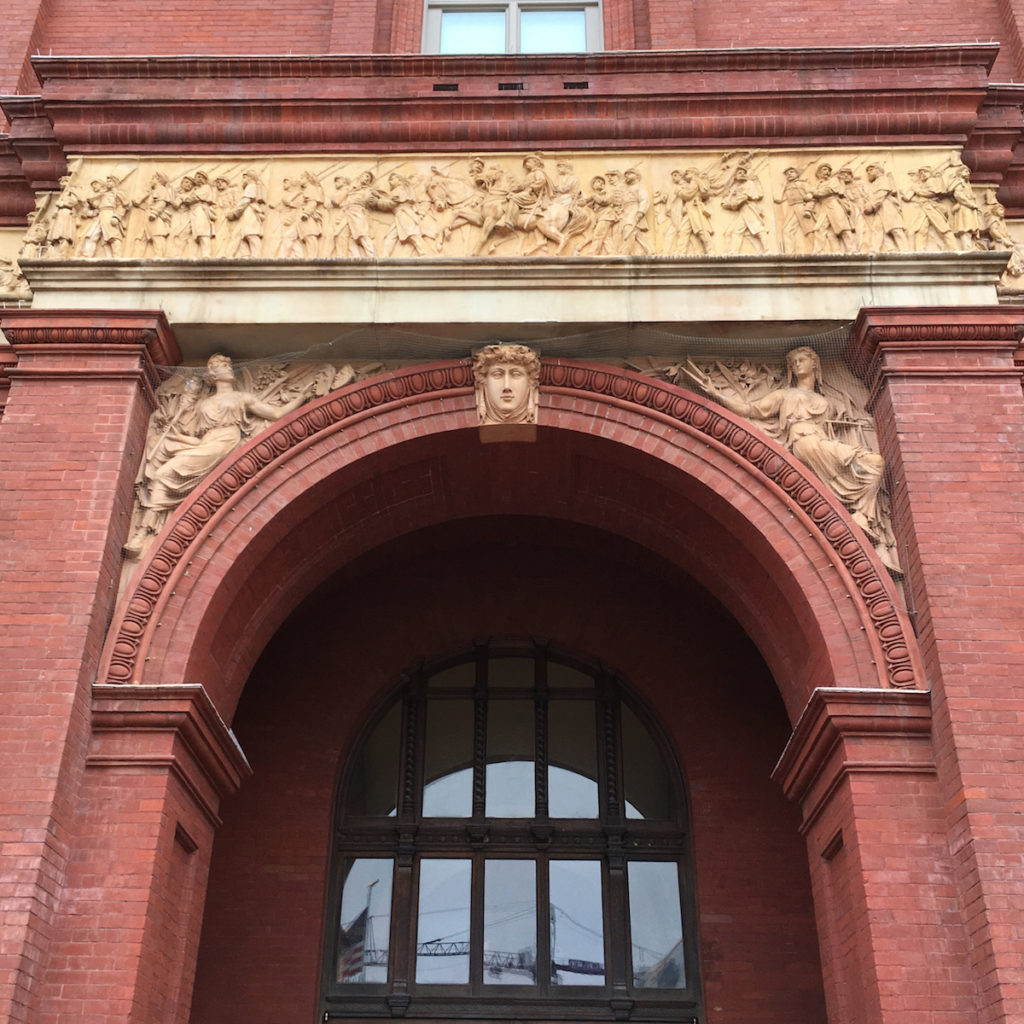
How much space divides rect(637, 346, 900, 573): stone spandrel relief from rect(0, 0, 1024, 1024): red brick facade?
0.14 metres

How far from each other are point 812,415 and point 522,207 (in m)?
2.72

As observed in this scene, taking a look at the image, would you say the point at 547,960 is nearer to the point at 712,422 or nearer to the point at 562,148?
the point at 712,422

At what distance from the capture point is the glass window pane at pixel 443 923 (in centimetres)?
1017

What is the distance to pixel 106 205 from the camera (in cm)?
927

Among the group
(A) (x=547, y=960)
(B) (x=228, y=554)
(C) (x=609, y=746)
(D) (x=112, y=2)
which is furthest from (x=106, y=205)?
(A) (x=547, y=960)

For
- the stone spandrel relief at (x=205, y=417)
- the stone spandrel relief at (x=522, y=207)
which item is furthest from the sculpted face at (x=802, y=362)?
the stone spandrel relief at (x=205, y=417)

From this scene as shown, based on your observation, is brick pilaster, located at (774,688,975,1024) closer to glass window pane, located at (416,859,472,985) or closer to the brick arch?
the brick arch

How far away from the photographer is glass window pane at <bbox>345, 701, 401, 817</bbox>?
1095 centimetres

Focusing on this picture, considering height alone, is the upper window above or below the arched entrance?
above

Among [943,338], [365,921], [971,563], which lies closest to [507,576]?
[365,921]

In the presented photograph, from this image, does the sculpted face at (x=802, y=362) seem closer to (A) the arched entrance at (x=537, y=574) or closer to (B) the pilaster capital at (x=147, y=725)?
(A) the arched entrance at (x=537, y=574)

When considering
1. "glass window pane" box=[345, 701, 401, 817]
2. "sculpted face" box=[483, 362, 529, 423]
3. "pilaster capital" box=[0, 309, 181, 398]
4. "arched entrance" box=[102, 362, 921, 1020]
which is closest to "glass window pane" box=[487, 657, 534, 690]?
"arched entrance" box=[102, 362, 921, 1020]

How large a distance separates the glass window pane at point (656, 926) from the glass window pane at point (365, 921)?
2146 millimetres

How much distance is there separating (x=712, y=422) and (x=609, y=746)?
3.74m
